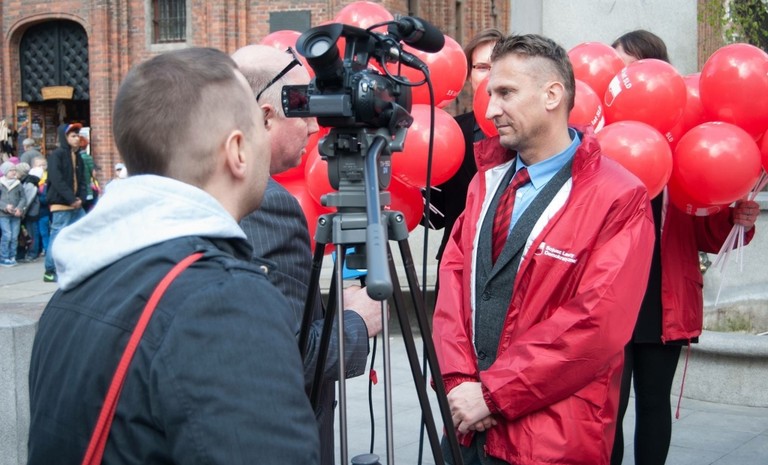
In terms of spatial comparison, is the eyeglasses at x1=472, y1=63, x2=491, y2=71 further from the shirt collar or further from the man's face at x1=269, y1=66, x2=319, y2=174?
the man's face at x1=269, y1=66, x2=319, y2=174

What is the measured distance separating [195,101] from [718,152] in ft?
8.07

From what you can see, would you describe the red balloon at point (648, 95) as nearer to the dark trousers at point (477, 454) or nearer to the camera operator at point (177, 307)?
the dark trousers at point (477, 454)

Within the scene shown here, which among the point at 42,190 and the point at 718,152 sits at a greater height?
the point at 718,152

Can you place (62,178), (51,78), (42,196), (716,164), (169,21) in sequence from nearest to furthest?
(716,164) < (62,178) < (42,196) < (169,21) < (51,78)

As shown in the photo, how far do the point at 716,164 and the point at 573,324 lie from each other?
1.21 m

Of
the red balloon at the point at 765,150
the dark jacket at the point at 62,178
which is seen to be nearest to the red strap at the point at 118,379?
the red balloon at the point at 765,150

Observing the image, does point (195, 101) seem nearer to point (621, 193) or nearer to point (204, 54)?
point (204, 54)

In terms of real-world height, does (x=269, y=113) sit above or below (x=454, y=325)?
above

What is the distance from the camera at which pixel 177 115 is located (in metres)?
1.50

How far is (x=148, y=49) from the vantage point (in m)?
20.5

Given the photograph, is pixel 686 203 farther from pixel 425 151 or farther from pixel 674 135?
pixel 425 151

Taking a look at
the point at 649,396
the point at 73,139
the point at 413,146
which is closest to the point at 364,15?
the point at 413,146

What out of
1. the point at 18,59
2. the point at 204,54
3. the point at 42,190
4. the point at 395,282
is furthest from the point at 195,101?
the point at 18,59

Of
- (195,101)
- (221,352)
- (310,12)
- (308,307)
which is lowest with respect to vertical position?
(308,307)
